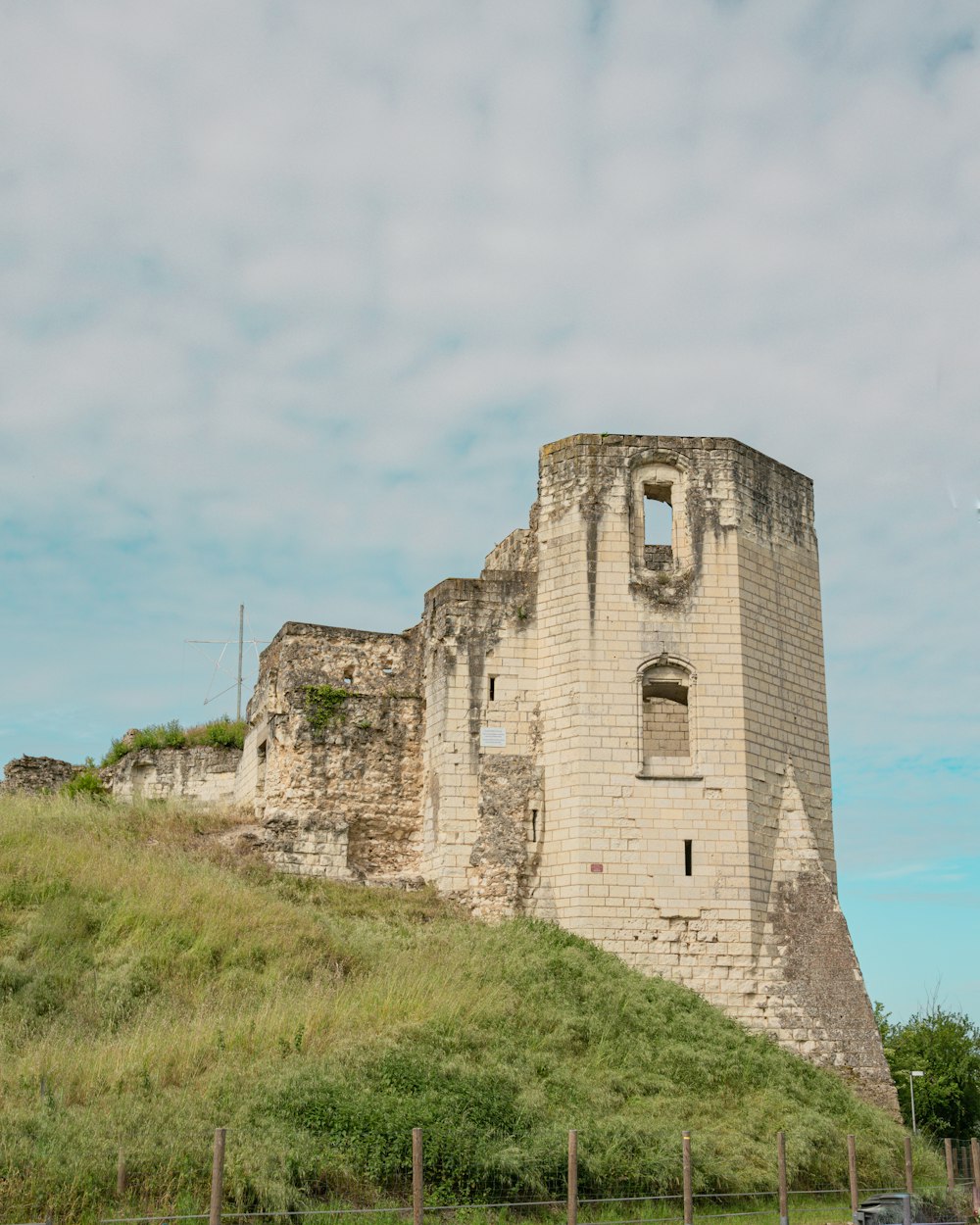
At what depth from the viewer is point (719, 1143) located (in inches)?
565

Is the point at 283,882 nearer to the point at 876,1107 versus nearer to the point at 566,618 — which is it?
the point at 566,618

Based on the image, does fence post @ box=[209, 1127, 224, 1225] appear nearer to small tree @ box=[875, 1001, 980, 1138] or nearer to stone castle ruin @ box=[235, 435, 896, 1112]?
stone castle ruin @ box=[235, 435, 896, 1112]

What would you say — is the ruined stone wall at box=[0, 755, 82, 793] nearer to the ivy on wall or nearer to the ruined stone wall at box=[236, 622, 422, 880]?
the ruined stone wall at box=[236, 622, 422, 880]

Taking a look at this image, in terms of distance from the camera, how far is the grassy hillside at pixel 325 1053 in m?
11.3

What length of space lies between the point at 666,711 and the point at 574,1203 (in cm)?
1123

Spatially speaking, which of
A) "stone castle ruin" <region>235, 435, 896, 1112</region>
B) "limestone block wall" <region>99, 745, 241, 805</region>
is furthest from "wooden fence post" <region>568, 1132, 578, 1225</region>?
"limestone block wall" <region>99, 745, 241, 805</region>

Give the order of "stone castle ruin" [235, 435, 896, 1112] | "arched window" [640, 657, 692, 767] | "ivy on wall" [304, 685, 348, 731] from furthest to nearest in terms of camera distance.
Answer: "ivy on wall" [304, 685, 348, 731] → "arched window" [640, 657, 692, 767] → "stone castle ruin" [235, 435, 896, 1112]

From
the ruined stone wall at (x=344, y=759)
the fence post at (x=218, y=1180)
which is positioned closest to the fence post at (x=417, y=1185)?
the fence post at (x=218, y=1180)

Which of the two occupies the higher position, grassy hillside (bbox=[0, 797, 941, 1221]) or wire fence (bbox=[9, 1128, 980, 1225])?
grassy hillside (bbox=[0, 797, 941, 1221])

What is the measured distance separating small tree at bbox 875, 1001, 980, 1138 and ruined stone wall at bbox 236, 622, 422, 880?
18212 millimetres

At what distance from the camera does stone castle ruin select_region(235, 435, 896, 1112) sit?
18938mm

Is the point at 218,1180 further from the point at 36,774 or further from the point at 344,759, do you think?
the point at 36,774

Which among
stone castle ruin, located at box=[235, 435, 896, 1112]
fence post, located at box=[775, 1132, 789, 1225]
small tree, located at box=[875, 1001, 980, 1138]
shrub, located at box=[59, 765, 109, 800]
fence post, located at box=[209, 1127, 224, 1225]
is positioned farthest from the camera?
small tree, located at box=[875, 1001, 980, 1138]

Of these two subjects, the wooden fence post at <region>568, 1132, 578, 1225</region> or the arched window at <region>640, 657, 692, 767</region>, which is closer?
the wooden fence post at <region>568, 1132, 578, 1225</region>
